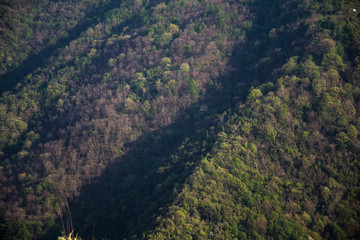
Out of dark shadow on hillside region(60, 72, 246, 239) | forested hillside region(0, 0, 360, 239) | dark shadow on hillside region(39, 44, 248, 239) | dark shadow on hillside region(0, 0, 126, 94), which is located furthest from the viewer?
dark shadow on hillside region(0, 0, 126, 94)

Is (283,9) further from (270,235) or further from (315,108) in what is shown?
(270,235)

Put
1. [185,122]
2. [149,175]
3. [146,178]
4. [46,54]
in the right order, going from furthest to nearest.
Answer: [46,54]
[185,122]
[149,175]
[146,178]

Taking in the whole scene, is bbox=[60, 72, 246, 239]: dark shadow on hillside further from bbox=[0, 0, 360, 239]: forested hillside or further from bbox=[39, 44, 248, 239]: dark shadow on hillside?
bbox=[0, 0, 360, 239]: forested hillside

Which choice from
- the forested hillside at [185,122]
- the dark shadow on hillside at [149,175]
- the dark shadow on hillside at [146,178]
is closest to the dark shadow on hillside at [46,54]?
the forested hillside at [185,122]

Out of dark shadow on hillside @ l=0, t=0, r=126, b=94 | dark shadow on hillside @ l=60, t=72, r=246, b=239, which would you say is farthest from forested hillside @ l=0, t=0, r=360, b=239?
dark shadow on hillside @ l=0, t=0, r=126, b=94

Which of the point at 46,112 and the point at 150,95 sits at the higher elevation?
the point at 150,95

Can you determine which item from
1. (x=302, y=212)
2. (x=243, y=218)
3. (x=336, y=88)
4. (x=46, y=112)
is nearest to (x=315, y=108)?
(x=336, y=88)

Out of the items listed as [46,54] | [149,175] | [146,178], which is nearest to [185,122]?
[149,175]

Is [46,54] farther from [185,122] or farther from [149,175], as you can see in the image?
[149,175]

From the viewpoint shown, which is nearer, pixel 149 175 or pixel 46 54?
pixel 149 175
